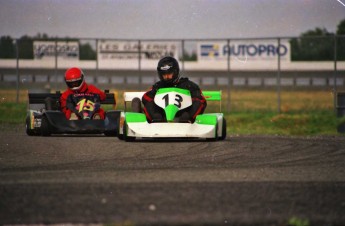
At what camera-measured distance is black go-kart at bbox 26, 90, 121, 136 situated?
16031 mm

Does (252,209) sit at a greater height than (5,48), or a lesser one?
lesser

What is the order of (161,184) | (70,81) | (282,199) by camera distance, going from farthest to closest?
(70,81), (161,184), (282,199)

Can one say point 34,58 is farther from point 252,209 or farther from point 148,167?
point 252,209

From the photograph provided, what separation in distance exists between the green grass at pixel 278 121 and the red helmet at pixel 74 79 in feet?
16.4

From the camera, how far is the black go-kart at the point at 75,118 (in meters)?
16.0

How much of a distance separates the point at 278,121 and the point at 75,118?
8.12 metres

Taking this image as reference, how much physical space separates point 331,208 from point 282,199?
0.56 meters

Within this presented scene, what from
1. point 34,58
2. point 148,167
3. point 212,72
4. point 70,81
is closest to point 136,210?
point 148,167

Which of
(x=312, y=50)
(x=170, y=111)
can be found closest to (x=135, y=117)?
(x=170, y=111)

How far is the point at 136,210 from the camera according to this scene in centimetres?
661

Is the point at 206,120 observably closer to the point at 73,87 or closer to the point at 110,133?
the point at 110,133

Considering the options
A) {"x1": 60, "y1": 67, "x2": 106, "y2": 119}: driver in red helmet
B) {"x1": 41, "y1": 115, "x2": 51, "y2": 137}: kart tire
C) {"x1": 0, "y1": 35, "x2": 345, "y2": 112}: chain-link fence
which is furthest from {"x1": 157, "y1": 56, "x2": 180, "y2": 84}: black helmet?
{"x1": 0, "y1": 35, "x2": 345, "y2": 112}: chain-link fence

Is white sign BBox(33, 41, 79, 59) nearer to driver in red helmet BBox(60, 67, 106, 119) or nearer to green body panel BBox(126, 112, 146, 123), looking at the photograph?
driver in red helmet BBox(60, 67, 106, 119)

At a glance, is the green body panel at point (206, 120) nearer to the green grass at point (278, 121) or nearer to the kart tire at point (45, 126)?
the kart tire at point (45, 126)
